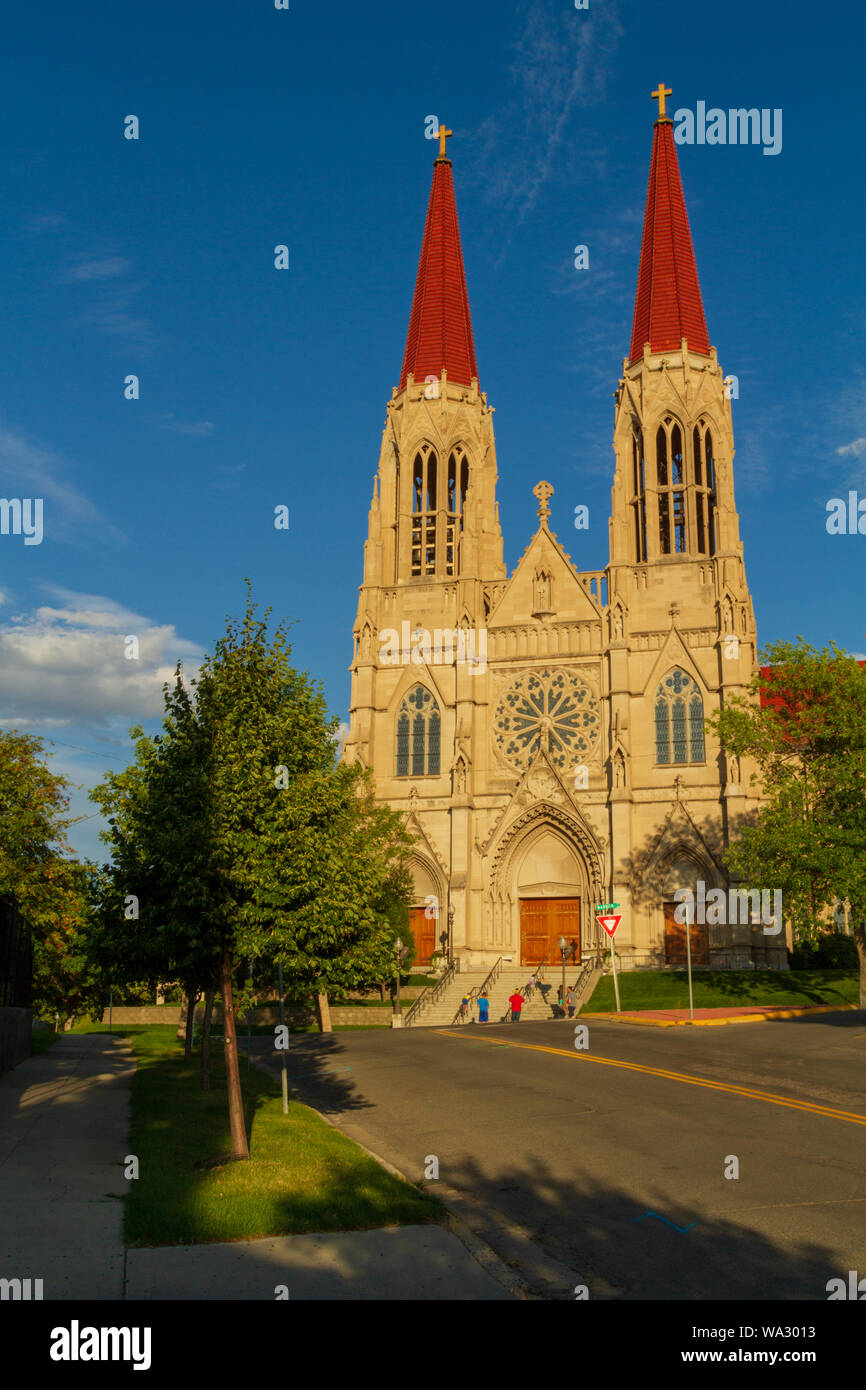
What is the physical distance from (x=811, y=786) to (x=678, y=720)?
12585mm

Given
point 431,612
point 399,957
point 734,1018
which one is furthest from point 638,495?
point 734,1018

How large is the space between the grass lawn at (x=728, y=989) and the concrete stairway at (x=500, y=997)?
1400mm

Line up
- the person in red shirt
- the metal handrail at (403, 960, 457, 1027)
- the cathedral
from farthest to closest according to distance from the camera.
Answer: the cathedral
the metal handrail at (403, 960, 457, 1027)
the person in red shirt

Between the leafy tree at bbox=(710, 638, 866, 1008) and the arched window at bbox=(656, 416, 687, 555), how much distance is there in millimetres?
13517

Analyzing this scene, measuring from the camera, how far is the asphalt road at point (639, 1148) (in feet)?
28.3

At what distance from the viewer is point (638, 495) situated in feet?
169

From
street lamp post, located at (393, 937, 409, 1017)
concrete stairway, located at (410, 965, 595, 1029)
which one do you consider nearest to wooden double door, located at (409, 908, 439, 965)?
concrete stairway, located at (410, 965, 595, 1029)

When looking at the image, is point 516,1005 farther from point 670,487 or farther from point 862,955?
point 670,487

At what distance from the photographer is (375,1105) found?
1747 cm

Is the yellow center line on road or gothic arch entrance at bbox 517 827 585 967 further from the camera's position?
gothic arch entrance at bbox 517 827 585 967

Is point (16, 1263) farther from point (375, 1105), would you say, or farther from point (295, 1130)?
point (375, 1105)

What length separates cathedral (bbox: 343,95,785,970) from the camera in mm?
45812

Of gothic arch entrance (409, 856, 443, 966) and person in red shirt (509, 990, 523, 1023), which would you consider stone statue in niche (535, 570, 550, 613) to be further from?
person in red shirt (509, 990, 523, 1023)

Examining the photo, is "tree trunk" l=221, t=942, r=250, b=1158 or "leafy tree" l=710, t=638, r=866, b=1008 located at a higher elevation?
"leafy tree" l=710, t=638, r=866, b=1008
